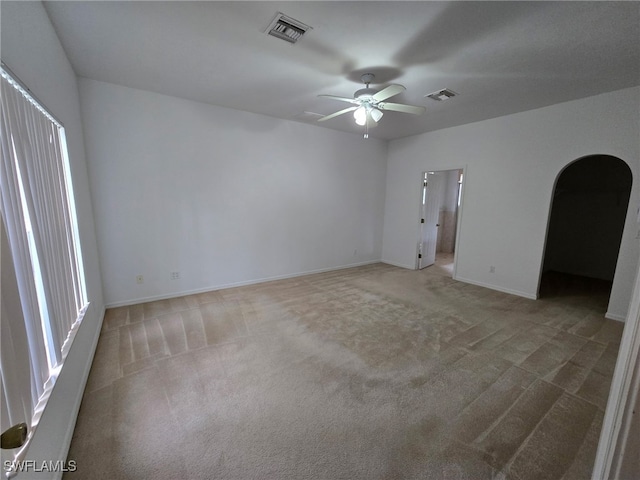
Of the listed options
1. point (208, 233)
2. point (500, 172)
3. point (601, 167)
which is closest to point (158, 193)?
point (208, 233)

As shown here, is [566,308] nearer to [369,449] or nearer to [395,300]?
[395,300]

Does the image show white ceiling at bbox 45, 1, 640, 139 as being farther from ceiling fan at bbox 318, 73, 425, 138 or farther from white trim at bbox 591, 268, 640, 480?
white trim at bbox 591, 268, 640, 480

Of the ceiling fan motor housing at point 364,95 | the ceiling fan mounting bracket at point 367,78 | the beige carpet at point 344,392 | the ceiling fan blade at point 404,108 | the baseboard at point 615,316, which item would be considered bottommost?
the beige carpet at point 344,392

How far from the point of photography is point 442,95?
3.28 meters

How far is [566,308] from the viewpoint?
143 inches

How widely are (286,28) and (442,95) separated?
2.18 m

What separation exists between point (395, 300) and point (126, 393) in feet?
10.6

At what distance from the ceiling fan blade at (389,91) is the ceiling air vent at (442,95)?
109 centimetres

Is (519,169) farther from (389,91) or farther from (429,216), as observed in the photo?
(389,91)

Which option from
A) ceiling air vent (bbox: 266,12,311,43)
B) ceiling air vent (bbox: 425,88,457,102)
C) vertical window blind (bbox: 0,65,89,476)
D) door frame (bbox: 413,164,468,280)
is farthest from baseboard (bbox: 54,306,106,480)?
door frame (bbox: 413,164,468,280)

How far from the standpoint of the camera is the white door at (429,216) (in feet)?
17.7

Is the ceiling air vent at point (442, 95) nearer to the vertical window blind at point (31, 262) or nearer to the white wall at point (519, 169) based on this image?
the white wall at point (519, 169)

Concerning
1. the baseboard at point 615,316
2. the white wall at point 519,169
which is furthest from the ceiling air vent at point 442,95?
the baseboard at point 615,316

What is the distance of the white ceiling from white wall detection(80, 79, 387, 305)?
0.40 meters
